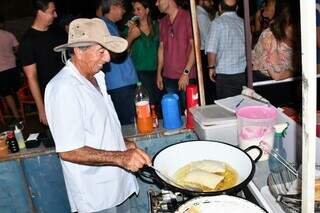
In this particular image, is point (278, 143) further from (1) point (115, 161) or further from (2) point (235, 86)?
(2) point (235, 86)

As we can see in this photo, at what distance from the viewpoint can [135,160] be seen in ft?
6.23

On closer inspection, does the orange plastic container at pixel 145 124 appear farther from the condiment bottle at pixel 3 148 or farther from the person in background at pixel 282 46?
the person in background at pixel 282 46

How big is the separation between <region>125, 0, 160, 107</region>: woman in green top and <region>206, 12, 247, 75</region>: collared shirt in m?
0.85

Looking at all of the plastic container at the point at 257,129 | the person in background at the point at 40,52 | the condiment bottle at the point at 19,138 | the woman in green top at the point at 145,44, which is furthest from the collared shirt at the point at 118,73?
the plastic container at the point at 257,129

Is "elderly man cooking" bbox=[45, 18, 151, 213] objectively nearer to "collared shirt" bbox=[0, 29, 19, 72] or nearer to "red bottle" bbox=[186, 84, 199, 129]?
"red bottle" bbox=[186, 84, 199, 129]

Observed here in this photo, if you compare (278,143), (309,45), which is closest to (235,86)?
(278,143)

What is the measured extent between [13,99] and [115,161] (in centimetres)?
472

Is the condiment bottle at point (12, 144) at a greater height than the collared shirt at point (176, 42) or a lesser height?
lesser

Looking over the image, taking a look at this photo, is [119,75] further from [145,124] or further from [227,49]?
[227,49]

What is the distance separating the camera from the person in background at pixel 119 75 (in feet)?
12.9

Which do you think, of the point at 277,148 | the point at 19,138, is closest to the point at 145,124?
the point at 19,138

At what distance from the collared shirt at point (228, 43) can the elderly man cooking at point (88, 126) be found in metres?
2.07

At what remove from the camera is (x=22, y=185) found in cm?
299

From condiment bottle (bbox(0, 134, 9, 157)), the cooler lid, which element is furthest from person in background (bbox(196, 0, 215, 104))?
condiment bottle (bbox(0, 134, 9, 157))
